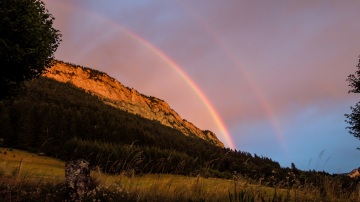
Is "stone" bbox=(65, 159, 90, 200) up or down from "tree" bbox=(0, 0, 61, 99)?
down

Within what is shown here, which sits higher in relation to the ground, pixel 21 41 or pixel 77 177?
pixel 21 41

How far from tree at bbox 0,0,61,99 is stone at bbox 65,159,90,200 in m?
13.2

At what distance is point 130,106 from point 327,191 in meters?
189

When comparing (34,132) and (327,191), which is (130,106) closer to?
(34,132)

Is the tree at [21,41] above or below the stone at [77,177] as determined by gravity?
above

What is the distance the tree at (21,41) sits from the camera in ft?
68.9

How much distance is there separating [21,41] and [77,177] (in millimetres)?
14988

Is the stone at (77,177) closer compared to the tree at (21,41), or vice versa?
the stone at (77,177)

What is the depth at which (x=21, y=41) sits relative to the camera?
22.0 metres

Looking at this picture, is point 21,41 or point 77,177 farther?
point 21,41

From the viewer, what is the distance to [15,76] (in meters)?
23.4

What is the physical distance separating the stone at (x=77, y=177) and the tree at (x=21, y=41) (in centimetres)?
1320

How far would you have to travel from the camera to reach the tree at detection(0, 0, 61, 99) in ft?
68.9

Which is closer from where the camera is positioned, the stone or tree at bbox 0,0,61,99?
the stone
